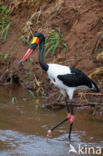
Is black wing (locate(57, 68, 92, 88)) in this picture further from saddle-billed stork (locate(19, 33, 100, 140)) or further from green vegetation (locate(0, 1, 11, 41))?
green vegetation (locate(0, 1, 11, 41))

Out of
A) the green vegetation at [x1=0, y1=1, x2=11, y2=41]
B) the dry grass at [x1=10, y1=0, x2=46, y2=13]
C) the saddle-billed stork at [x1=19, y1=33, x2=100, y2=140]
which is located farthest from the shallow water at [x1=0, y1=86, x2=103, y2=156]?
the dry grass at [x1=10, y1=0, x2=46, y2=13]

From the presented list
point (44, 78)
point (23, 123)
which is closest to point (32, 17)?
point (44, 78)

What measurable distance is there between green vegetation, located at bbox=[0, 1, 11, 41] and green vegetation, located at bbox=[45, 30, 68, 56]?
1.34m

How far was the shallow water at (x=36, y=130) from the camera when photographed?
458 cm

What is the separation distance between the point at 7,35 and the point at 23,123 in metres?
3.32

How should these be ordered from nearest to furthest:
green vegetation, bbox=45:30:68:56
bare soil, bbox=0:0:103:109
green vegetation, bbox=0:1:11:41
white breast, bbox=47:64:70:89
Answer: white breast, bbox=47:64:70:89 < bare soil, bbox=0:0:103:109 < green vegetation, bbox=45:30:68:56 < green vegetation, bbox=0:1:11:41

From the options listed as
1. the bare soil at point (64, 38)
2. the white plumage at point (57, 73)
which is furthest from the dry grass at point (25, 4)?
the white plumage at point (57, 73)

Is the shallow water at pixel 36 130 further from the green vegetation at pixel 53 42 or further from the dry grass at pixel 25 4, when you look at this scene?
the dry grass at pixel 25 4

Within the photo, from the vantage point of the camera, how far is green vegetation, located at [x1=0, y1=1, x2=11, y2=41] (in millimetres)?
8303

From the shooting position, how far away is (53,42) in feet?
23.8

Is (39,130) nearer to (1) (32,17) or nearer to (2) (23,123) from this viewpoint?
(2) (23,123)

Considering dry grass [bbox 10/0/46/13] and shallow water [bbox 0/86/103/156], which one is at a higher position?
dry grass [bbox 10/0/46/13]

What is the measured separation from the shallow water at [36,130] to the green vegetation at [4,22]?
2.00 meters

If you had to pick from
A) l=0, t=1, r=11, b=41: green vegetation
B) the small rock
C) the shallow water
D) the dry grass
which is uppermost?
the dry grass
